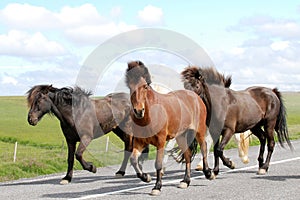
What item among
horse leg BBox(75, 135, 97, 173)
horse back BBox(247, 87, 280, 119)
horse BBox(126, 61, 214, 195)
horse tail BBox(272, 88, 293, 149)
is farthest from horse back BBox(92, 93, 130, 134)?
horse tail BBox(272, 88, 293, 149)

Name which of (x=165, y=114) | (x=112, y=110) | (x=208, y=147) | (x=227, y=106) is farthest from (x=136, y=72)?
(x=208, y=147)

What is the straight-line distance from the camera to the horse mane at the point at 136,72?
25.9 ft

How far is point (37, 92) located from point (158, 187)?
3633mm

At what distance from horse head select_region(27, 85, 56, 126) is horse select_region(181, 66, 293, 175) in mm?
3028

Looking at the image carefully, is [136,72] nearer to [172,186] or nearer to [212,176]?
[172,186]

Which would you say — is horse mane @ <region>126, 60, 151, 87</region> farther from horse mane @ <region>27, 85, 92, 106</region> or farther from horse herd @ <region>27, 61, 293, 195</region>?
horse mane @ <region>27, 85, 92, 106</region>

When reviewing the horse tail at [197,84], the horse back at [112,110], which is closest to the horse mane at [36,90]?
the horse back at [112,110]

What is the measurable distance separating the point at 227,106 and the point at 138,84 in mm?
3739

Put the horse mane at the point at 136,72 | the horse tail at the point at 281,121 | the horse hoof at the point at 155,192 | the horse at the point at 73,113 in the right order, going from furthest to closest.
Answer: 1. the horse tail at the point at 281,121
2. the horse at the point at 73,113
3. the horse hoof at the point at 155,192
4. the horse mane at the point at 136,72

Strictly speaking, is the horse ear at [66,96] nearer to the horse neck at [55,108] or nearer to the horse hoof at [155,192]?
the horse neck at [55,108]

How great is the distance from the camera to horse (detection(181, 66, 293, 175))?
1088 cm

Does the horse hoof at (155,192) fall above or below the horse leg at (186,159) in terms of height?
below

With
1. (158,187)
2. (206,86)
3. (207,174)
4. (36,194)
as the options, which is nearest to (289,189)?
(207,174)

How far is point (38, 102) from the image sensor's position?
10.3m
